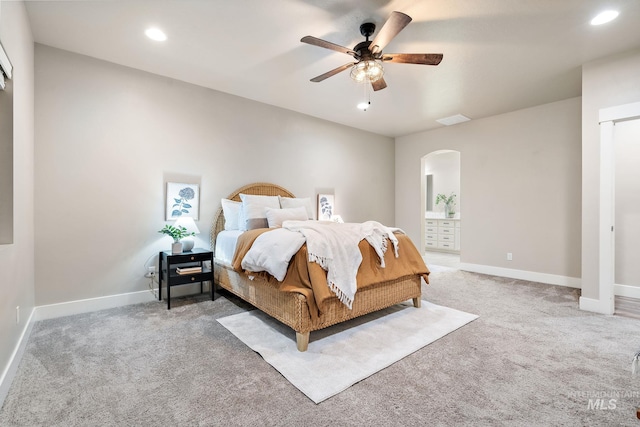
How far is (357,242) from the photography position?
2.65m

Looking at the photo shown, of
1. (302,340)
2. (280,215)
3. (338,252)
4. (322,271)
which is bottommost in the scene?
(302,340)

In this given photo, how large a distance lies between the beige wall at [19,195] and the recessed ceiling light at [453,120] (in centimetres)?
547

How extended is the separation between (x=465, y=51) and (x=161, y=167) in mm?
3709

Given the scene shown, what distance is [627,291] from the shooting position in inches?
152

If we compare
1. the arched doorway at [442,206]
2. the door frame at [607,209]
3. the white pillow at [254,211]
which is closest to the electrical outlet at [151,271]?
the white pillow at [254,211]

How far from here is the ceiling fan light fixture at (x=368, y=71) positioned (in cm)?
264

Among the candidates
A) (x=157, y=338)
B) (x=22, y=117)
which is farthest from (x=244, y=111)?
(x=157, y=338)

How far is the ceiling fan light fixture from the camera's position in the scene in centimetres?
264

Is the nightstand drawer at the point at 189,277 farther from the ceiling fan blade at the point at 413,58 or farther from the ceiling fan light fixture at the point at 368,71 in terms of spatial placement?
the ceiling fan blade at the point at 413,58

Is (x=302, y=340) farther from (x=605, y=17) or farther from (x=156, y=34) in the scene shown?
(x=605, y=17)

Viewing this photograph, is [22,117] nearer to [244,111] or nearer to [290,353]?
[244,111]

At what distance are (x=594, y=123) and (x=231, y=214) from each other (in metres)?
4.41

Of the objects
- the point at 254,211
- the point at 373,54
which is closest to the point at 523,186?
the point at 373,54

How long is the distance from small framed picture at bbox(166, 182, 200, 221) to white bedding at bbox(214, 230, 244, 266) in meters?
0.49
